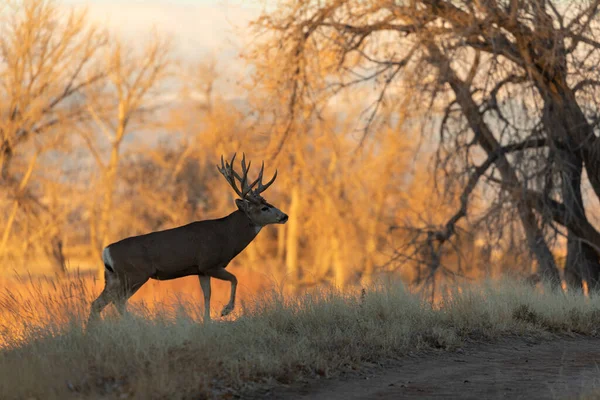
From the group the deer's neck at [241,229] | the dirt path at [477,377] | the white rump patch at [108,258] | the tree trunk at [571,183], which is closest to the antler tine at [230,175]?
the deer's neck at [241,229]

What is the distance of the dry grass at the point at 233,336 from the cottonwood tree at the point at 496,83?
540 cm

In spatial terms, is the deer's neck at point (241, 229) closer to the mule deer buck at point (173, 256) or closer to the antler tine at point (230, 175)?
the mule deer buck at point (173, 256)

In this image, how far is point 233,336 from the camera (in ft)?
28.4

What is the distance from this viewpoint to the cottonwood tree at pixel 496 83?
1670 centimetres

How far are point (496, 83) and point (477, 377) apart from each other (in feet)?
31.7

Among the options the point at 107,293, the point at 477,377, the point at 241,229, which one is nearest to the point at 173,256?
the point at 107,293

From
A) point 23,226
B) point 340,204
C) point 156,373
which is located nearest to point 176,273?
point 156,373

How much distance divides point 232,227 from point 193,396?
4383 millimetres

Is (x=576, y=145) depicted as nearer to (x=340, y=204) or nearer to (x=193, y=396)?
(x=193, y=396)

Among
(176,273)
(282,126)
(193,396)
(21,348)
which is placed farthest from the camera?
(282,126)

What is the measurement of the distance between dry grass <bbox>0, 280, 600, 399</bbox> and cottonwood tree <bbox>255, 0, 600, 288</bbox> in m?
5.40

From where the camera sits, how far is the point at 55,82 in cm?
3559

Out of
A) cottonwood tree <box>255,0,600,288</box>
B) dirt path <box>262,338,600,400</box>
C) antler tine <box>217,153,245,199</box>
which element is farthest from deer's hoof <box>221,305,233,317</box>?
cottonwood tree <box>255,0,600,288</box>

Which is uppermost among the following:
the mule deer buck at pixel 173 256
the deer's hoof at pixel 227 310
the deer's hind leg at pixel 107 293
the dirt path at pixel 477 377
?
the mule deer buck at pixel 173 256
